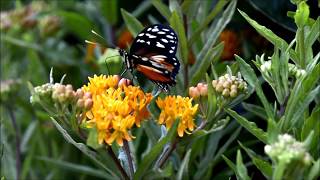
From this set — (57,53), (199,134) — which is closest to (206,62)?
(199,134)

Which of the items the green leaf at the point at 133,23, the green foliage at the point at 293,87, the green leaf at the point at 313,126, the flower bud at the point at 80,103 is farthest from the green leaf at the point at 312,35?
the green leaf at the point at 133,23

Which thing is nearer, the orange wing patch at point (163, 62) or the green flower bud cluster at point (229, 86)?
the green flower bud cluster at point (229, 86)

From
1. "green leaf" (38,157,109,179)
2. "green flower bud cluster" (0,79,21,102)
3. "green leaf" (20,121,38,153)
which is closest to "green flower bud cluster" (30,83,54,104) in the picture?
"green leaf" (38,157,109,179)

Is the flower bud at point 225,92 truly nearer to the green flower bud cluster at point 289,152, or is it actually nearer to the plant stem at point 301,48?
the plant stem at point 301,48

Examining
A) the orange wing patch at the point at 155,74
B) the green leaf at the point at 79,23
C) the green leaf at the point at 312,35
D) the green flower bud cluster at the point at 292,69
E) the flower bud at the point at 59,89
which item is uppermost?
the green leaf at the point at 312,35

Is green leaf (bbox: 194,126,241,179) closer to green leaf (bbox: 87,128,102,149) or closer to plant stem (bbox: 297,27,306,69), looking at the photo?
plant stem (bbox: 297,27,306,69)

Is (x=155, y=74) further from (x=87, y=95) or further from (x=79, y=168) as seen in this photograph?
(x=79, y=168)
